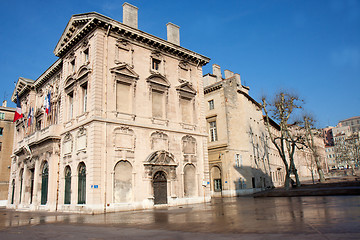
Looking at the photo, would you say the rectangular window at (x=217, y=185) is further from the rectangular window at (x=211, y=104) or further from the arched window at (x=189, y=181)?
the arched window at (x=189, y=181)

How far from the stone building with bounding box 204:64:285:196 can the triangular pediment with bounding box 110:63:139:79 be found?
18.1 metres

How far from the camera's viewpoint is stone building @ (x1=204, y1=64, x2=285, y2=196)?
38281mm

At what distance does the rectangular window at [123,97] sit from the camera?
76.8 feet

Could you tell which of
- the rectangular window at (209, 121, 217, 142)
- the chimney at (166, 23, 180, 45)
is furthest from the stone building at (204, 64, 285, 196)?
the chimney at (166, 23, 180, 45)

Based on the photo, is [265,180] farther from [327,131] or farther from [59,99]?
[327,131]

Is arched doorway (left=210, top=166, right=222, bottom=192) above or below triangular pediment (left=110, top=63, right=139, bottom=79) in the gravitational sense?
below

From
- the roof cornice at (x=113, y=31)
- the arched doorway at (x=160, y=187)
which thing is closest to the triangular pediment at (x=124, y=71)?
the roof cornice at (x=113, y=31)

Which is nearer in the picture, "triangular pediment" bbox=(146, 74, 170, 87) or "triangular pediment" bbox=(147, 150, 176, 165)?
"triangular pediment" bbox=(147, 150, 176, 165)

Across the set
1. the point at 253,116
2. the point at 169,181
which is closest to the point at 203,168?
the point at 169,181

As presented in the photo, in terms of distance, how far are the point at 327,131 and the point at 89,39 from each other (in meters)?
160

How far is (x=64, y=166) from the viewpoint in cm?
2480

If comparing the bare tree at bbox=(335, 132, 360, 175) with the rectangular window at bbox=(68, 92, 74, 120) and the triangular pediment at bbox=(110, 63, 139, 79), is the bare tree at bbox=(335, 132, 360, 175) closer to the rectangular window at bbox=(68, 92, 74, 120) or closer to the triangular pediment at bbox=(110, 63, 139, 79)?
the triangular pediment at bbox=(110, 63, 139, 79)

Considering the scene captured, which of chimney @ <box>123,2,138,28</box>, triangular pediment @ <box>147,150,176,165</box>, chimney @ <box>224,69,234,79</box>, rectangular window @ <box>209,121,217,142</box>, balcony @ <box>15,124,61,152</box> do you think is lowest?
triangular pediment @ <box>147,150,176,165</box>

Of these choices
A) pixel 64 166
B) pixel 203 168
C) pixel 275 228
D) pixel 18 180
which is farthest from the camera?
pixel 18 180
